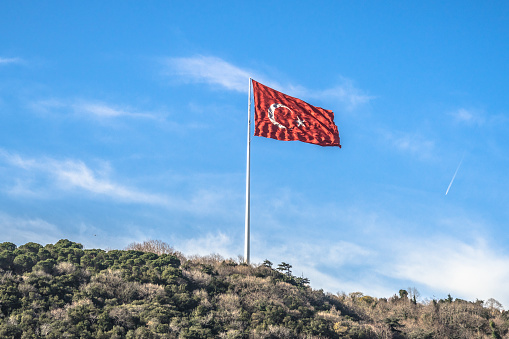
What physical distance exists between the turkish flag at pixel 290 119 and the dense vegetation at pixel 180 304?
9554 millimetres

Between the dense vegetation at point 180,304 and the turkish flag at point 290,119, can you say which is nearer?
the dense vegetation at point 180,304

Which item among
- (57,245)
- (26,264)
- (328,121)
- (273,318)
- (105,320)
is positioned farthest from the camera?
(328,121)

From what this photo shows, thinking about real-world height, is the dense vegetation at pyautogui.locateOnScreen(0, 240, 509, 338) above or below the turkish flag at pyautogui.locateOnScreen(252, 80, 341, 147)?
below

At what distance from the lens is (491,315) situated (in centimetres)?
3888

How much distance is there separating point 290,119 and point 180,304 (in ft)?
52.5

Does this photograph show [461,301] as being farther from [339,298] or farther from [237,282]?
[237,282]

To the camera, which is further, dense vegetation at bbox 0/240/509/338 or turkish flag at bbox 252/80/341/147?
turkish flag at bbox 252/80/341/147

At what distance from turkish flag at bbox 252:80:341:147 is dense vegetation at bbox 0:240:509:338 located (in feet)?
31.3

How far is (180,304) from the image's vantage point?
30.2 m

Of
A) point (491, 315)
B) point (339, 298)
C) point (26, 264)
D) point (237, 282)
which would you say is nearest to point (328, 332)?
point (237, 282)

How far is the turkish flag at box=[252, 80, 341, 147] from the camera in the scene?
3859cm

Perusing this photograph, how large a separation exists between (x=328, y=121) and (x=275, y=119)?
14.5 feet

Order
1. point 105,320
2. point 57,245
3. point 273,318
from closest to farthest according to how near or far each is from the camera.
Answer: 1. point 105,320
2. point 273,318
3. point 57,245

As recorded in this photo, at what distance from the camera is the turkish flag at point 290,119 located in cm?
3859
